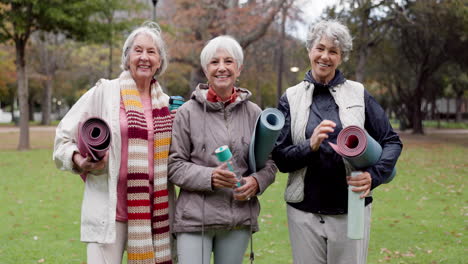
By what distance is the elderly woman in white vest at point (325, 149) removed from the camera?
2779 mm

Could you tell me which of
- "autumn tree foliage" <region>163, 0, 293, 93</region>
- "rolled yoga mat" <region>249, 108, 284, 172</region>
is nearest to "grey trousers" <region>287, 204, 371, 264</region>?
"rolled yoga mat" <region>249, 108, 284, 172</region>

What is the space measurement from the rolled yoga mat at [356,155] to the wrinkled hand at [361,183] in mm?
19

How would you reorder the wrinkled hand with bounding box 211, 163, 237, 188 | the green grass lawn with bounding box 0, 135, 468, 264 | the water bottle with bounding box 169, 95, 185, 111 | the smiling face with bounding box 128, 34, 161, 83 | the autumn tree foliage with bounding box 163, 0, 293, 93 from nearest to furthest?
the wrinkled hand with bounding box 211, 163, 237, 188 → the smiling face with bounding box 128, 34, 161, 83 → the water bottle with bounding box 169, 95, 185, 111 → the green grass lawn with bounding box 0, 135, 468, 264 → the autumn tree foliage with bounding box 163, 0, 293, 93

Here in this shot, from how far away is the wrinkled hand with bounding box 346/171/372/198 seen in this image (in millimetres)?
2578

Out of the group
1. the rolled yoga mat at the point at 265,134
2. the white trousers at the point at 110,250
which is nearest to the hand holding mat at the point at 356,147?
the rolled yoga mat at the point at 265,134

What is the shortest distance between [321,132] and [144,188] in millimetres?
1085

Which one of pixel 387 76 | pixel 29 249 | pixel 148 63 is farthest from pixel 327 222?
pixel 387 76

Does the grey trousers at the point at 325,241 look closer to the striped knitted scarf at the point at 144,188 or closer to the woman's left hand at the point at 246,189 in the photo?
the woman's left hand at the point at 246,189

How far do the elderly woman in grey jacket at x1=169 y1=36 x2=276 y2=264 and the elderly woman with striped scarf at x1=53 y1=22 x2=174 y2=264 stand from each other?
147mm

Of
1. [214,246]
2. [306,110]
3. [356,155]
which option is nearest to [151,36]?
[306,110]

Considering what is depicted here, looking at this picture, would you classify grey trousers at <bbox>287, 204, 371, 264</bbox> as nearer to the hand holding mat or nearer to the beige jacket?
the hand holding mat

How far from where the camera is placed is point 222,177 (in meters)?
2.70

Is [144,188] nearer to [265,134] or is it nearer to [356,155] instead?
[265,134]

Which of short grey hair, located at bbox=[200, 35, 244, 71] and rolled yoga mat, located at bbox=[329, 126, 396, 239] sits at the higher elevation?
short grey hair, located at bbox=[200, 35, 244, 71]
